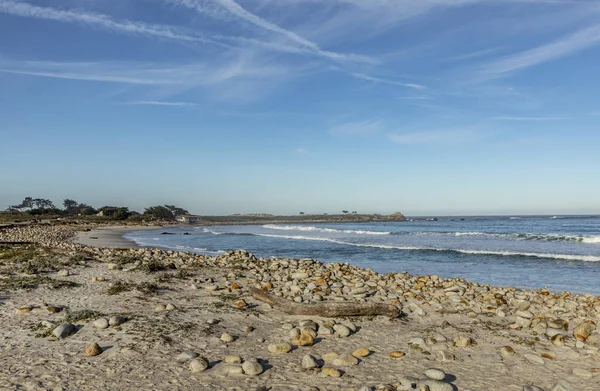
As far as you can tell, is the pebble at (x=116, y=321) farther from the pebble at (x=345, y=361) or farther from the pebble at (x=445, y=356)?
the pebble at (x=445, y=356)

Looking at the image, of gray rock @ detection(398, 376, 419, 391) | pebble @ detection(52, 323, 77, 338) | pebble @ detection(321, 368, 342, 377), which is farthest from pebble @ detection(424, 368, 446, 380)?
pebble @ detection(52, 323, 77, 338)

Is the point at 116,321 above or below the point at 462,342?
above

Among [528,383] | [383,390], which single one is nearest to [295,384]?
[383,390]

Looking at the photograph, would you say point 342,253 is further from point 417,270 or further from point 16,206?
point 16,206

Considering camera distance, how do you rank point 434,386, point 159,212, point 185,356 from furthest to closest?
1. point 159,212
2. point 185,356
3. point 434,386

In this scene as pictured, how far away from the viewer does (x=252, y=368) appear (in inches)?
203

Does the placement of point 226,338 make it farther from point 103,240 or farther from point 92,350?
point 103,240

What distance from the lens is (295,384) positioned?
16.0 feet

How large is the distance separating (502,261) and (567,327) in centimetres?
1479

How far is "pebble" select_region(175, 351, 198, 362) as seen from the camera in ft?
18.1

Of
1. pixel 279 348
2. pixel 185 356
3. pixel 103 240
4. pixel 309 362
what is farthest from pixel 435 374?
pixel 103 240

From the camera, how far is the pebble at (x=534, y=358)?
229 inches

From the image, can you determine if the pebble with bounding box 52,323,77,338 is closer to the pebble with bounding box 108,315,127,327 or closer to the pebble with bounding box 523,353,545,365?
the pebble with bounding box 108,315,127,327

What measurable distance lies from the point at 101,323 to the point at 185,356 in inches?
80.1
